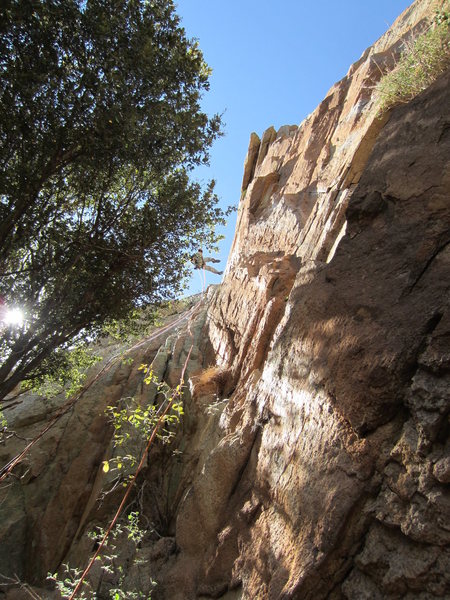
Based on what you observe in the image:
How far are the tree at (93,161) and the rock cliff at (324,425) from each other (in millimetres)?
2486

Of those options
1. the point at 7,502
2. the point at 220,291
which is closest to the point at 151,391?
the point at 220,291

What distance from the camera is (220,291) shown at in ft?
37.5

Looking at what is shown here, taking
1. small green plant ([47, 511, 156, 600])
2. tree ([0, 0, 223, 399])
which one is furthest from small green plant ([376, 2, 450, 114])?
small green plant ([47, 511, 156, 600])

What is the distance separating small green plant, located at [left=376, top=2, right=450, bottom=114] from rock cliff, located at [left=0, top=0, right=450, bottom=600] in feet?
1.84

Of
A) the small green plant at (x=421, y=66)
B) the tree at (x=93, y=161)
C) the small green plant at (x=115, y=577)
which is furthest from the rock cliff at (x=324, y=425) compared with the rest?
the tree at (x=93, y=161)

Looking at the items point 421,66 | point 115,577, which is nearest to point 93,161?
point 421,66

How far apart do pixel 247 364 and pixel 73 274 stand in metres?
3.82

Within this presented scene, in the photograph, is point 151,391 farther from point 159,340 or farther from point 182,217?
point 182,217

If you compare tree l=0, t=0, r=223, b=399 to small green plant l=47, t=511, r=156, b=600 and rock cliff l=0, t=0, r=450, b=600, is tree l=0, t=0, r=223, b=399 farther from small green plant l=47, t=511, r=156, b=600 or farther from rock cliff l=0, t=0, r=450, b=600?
small green plant l=47, t=511, r=156, b=600

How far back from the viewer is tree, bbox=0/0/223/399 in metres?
6.24

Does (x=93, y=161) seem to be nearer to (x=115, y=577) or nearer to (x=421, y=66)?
(x=421, y=66)

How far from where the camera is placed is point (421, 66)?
614 centimetres

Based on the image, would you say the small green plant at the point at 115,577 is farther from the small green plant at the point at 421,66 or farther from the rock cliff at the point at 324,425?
the small green plant at the point at 421,66

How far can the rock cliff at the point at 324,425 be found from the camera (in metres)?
3.35
